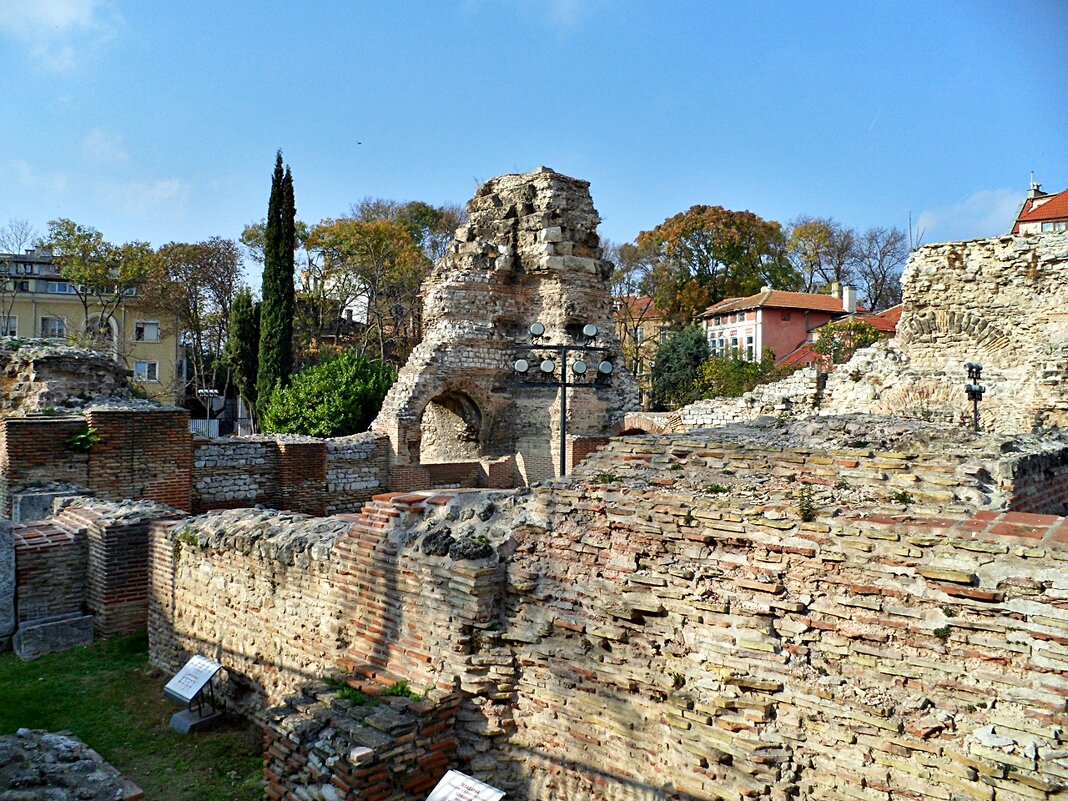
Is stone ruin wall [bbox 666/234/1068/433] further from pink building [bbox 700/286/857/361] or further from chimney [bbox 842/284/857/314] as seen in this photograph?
chimney [bbox 842/284/857/314]

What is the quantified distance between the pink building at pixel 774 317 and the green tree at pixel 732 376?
6.90 metres

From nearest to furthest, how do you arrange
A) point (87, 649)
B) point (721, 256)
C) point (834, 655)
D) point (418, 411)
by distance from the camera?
point (834, 655) < point (87, 649) < point (418, 411) < point (721, 256)

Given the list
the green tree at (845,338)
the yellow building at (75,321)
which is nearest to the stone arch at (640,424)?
the green tree at (845,338)

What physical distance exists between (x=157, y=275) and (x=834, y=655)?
34899 mm

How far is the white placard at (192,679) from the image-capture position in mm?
5469

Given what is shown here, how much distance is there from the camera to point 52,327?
123 ft

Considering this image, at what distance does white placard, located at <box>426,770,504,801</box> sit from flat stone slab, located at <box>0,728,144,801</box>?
1468mm

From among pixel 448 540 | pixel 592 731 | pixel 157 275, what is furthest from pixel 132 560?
pixel 157 275

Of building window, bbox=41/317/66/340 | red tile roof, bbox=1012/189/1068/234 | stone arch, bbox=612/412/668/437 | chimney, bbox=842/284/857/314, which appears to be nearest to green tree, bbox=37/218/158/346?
building window, bbox=41/317/66/340

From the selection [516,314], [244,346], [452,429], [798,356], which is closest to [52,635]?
[452,429]

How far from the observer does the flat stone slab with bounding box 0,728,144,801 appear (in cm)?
359

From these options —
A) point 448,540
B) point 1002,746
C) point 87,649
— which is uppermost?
point 448,540

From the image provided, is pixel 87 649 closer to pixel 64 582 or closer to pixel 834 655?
pixel 64 582

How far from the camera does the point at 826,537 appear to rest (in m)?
3.21
